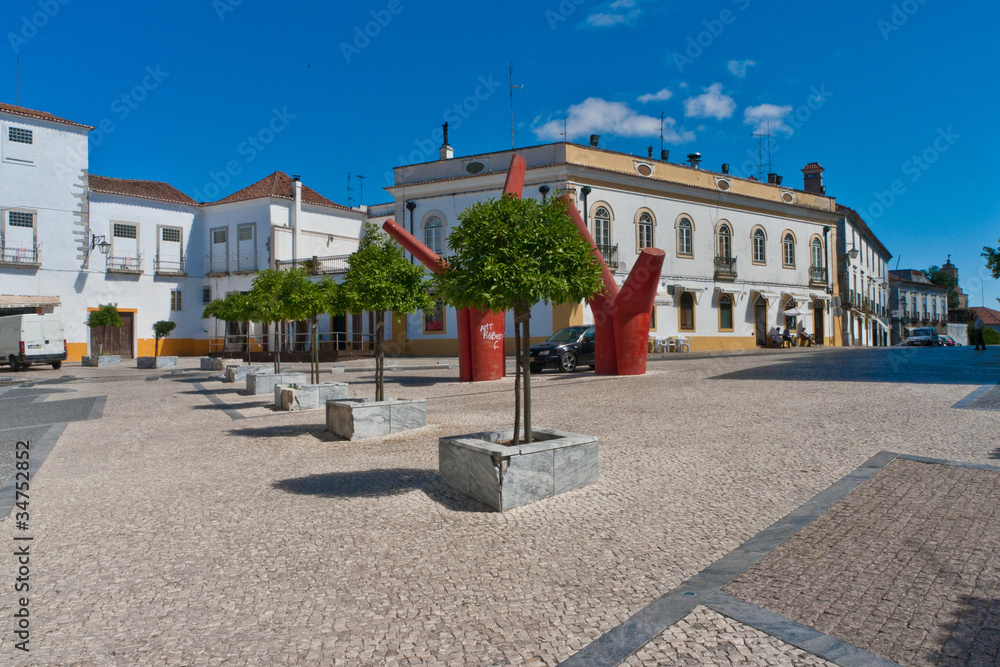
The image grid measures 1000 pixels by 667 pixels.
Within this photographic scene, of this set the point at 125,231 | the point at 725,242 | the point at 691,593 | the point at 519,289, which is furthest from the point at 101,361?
the point at 691,593

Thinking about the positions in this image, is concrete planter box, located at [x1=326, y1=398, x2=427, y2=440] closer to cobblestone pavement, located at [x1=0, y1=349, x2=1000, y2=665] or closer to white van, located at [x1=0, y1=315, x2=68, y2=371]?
cobblestone pavement, located at [x1=0, y1=349, x2=1000, y2=665]

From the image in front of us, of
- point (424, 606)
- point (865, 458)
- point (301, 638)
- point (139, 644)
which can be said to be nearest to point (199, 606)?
point (139, 644)

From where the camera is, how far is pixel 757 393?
11.3 metres

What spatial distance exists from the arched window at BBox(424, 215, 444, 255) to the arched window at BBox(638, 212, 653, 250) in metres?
9.30

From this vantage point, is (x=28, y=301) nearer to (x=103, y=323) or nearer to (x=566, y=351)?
(x=103, y=323)

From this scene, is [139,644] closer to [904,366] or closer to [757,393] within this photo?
[757,393]

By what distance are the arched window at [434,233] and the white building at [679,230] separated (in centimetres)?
5

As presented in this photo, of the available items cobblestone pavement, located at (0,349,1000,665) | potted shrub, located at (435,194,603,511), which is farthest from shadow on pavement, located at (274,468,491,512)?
potted shrub, located at (435,194,603,511)

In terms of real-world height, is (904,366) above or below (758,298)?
below

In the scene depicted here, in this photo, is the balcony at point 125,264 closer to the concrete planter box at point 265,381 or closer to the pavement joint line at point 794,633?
the concrete planter box at point 265,381

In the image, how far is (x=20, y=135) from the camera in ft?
104

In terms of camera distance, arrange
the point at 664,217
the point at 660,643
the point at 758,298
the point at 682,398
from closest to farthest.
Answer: the point at 660,643, the point at 682,398, the point at 664,217, the point at 758,298

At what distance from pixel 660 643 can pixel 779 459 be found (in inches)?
152

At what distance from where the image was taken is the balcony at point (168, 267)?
3678cm
